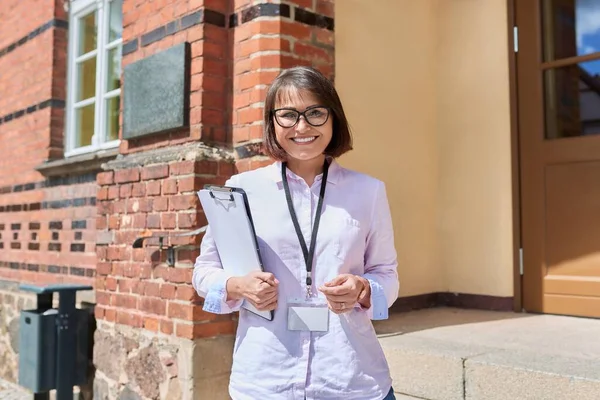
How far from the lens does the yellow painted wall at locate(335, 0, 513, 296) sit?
146 inches

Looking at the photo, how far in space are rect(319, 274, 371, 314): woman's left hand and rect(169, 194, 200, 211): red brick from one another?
6.11ft

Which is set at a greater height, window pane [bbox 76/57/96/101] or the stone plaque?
window pane [bbox 76/57/96/101]

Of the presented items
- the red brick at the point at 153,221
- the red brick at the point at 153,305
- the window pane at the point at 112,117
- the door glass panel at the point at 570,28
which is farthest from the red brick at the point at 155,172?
the door glass panel at the point at 570,28

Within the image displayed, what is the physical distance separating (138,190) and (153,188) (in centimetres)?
19

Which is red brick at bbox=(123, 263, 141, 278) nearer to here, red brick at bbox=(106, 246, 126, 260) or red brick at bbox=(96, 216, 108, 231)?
red brick at bbox=(106, 246, 126, 260)

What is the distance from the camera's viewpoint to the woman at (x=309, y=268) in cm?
153

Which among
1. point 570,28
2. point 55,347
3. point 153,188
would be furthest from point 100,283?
point 570,28

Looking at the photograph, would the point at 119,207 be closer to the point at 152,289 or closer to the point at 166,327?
the point at 152,289

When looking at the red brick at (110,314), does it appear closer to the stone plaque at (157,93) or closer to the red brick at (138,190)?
the red brick at (138,190)

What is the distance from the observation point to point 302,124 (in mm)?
1611

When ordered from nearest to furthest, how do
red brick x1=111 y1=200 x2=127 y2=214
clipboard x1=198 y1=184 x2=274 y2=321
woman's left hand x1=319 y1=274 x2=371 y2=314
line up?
woman's left hand x1=319 y1=274 x2=371 y2=314, clipboard x1=198 y1=184 x2=274 y2=321, red brick x1=111 y1=200 x2=127 y2=214

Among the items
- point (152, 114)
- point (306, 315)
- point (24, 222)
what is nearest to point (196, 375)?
point (152, 114)

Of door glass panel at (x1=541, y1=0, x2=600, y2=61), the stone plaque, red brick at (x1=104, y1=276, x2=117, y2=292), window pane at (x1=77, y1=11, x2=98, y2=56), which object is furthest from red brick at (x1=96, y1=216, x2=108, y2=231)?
door glass panel at (x1=541, y1=0, x2=600, y2=61)

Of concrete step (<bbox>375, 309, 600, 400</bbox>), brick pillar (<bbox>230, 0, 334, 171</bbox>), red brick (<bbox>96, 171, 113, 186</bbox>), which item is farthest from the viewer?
red brick (<bbox>96, 171, 113, 186</bbox>)
